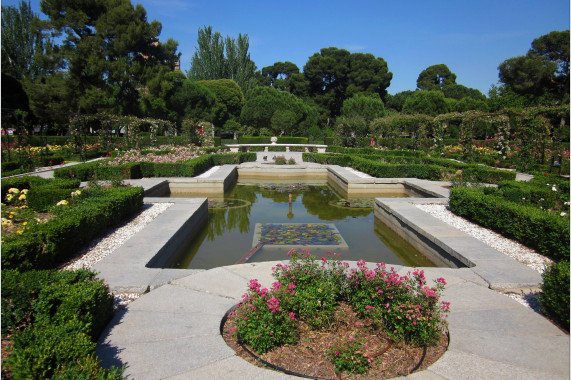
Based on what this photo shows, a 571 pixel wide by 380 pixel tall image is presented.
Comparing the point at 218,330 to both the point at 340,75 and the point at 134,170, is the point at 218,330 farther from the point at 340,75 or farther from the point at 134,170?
the point at 340,75

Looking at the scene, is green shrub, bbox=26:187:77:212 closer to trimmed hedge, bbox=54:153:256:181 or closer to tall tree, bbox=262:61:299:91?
trimmed hedge, bbox=54:153:256:181

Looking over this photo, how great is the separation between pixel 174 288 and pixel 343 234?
158 inches

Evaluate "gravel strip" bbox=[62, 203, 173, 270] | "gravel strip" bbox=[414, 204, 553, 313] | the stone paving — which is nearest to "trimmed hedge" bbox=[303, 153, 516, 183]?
"gravel strip" bbox=[414, 204, 553, 313]

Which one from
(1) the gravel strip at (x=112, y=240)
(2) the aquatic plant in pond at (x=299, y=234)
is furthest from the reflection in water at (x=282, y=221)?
(1) the gravel strip at (x=112, y=240)

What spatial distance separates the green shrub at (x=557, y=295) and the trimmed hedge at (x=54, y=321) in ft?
10.9

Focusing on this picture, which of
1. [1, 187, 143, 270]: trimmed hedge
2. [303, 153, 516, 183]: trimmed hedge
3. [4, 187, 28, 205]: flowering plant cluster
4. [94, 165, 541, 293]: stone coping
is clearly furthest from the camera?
[303, 153, 516, 183]: trimmed hedge

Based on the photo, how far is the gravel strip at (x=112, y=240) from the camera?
188 inches

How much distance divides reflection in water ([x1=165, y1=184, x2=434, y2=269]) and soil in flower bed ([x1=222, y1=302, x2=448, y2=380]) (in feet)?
8.82

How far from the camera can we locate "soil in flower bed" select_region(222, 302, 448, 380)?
8.48 feet

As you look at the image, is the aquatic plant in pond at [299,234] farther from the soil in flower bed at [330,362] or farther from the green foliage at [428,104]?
the green foliage at [428,104]

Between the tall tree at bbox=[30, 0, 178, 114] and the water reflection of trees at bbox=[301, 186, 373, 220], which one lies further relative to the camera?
the tall tree at bbox=[30, 0, 178, 114]

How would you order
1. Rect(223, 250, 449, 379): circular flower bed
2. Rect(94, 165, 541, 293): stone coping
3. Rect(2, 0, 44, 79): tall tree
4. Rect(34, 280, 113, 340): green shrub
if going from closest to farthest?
Rect(223, 250, 449, 379): circular flower bed, Rect(34, 280, 113, 340): green shrub, Rect(94, 165, 541, 293): stone coping, Rect(2, 0, 44, 79): tall tree

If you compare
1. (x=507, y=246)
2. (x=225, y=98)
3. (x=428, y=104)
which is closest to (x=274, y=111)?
(x=225, y=98)

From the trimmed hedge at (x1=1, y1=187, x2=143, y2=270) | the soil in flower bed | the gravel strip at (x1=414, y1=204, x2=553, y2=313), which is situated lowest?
the soil in flower bed
